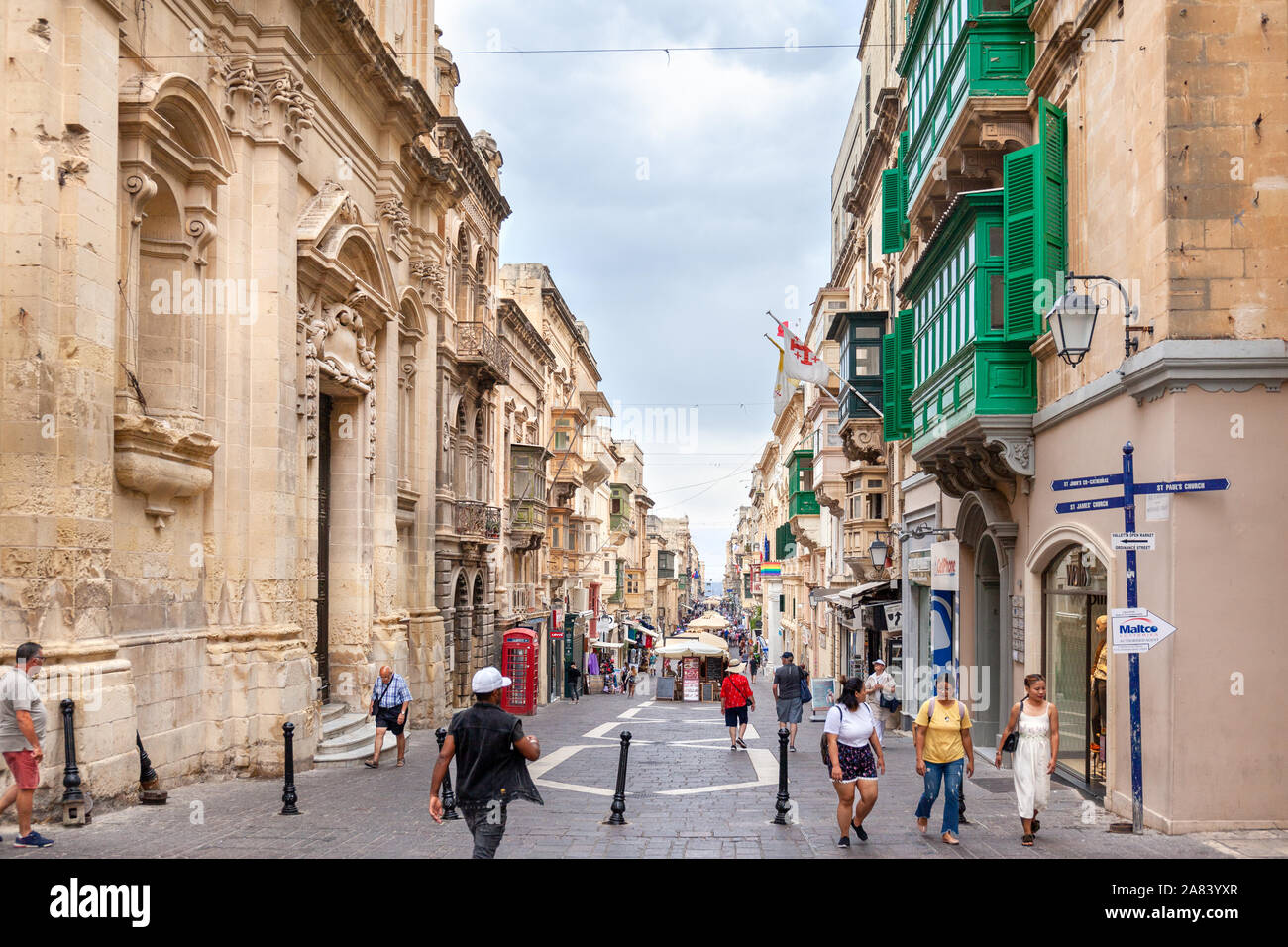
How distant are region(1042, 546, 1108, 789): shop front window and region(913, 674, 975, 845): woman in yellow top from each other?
11.2 feet

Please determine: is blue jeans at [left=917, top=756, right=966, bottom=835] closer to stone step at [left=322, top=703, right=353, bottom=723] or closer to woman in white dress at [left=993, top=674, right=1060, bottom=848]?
woman in white dress at [left=993, top=674, right=1060, bottom=848]

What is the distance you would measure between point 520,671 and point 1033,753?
21.6 m

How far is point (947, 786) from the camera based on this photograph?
1061 centimetres

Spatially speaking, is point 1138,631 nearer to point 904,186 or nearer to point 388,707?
point 388,707

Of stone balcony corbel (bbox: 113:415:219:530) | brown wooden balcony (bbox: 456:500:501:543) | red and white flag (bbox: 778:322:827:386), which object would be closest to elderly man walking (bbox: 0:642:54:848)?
stone balcony corbel (bbox: 113:415:219:530)

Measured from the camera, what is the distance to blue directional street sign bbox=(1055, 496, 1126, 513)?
12359mm

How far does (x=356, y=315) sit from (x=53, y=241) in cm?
934

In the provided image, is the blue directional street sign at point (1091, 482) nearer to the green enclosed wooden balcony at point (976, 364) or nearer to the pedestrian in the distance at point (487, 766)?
the green enclosed wooden balcony at point (976, 364)

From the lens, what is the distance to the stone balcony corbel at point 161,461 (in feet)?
41.7

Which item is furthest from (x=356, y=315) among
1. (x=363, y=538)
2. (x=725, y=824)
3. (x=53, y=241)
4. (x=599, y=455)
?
(x=599, y=455)

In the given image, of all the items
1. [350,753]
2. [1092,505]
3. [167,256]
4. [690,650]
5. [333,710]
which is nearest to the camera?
[1092,505]

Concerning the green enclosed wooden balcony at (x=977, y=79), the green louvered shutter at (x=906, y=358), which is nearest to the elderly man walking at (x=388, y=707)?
the green enclosed wooden balcony at (x=977, y=79)

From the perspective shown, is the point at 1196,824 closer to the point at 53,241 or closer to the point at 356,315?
the point at 53,241

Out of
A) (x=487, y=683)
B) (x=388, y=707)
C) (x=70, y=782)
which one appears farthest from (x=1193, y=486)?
(x=388, y=707)
